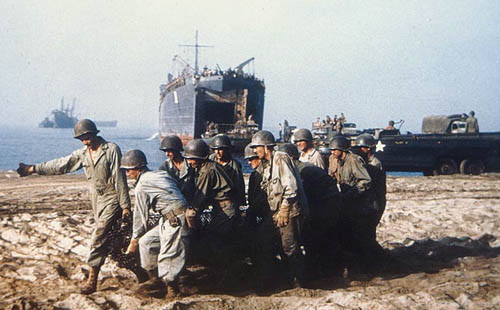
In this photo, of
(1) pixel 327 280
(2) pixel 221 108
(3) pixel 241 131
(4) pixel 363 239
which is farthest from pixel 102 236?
(2) pixel 221 108

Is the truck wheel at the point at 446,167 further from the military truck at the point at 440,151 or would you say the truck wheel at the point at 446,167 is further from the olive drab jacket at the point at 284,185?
the olive drab jacket at the point at 284,185

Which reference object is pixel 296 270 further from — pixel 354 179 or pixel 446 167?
pixel 446 167

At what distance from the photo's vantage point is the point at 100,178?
15.0ft

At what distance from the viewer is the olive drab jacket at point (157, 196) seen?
394cm

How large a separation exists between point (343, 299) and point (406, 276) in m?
1.57

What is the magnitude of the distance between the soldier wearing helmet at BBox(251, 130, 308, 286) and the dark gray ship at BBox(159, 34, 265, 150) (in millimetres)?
23473

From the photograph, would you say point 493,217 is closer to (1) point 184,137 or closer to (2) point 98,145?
(2) point 98,145

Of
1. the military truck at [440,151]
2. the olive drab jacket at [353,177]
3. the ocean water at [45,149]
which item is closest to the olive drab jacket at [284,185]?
the olive drab jacket at [353,177]

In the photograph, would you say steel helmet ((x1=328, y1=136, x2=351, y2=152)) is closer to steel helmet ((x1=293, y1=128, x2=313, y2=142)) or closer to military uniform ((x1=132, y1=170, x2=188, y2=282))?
steel helmet ((x1=293, y1=128, x2=313, y2=142))

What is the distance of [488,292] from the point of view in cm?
357

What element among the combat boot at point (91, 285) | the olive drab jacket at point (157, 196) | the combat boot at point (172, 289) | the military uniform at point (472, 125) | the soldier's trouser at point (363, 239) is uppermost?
the military uniform at point (472, 125)

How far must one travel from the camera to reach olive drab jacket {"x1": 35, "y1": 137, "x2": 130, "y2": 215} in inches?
178

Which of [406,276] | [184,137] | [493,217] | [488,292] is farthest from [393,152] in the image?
[184,137]

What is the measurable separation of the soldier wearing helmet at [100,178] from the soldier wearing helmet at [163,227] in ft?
1.85
